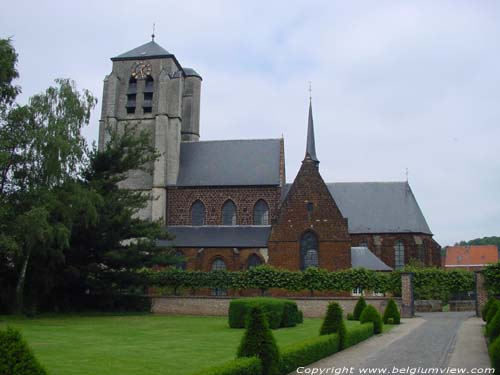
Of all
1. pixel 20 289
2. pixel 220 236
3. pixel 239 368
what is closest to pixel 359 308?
pixel 220 236

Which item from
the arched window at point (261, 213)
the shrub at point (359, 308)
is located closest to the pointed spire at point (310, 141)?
the arched window at point (261, 213)

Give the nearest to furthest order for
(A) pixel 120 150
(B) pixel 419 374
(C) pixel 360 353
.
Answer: (B) pixel 419 374, (C) pixel 360 353, (A) pixel 120 150

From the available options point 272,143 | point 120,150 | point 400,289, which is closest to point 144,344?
point 120,150

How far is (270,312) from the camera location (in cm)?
2162

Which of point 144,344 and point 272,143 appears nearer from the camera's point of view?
point 144,344

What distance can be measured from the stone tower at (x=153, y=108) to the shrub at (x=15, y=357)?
3404 cm

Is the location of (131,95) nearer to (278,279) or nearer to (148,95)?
(148,95)

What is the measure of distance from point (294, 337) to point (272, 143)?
26.6m

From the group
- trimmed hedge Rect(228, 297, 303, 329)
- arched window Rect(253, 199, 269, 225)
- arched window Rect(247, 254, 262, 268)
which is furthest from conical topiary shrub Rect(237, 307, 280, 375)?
arched window Rect(253, 199, 269, 225)

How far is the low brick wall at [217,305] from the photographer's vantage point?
2986 cm

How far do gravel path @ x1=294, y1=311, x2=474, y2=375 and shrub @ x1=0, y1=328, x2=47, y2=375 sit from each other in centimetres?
672

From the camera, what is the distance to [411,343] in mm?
17109

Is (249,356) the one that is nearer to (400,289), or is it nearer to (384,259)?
(400,289)

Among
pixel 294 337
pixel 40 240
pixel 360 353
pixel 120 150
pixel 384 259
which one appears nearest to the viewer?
pixel 360 353
